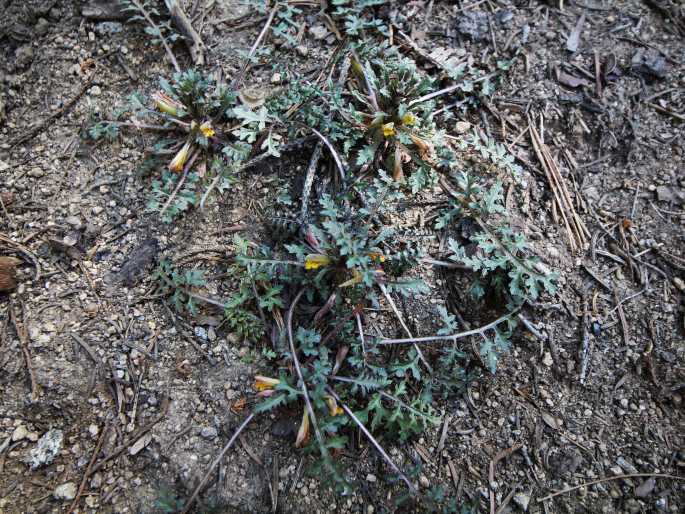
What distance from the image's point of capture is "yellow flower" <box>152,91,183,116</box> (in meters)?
2.81

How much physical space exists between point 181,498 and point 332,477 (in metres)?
0.73

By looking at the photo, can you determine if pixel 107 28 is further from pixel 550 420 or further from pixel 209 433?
pixel 550 420

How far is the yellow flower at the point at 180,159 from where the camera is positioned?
110 inches

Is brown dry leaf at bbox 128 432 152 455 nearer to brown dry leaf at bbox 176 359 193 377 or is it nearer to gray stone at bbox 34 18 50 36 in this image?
brown dry leaf at bbox 176 359 193 377

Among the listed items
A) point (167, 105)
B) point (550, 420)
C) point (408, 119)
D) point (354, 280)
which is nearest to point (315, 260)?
point (354, 280)

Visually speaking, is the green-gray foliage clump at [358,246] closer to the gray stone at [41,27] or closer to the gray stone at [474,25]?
the gray stone at [474,25]

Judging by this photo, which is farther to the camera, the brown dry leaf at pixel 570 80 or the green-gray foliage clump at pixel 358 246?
the brown dry leaf at pixel 570 80

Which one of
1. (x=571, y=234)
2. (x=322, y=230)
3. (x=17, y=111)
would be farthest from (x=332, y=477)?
(x=17, y=111)

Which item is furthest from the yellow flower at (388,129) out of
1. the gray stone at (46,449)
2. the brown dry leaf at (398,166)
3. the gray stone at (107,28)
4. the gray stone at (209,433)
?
the gray stone at (46,449)

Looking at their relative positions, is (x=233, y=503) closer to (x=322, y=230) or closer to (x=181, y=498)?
(x=181, y=498)

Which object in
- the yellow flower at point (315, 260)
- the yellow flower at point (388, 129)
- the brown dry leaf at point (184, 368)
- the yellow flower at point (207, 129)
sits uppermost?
the yellow flower at point (207, 129)

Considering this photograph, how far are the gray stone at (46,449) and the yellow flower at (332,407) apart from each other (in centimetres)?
131

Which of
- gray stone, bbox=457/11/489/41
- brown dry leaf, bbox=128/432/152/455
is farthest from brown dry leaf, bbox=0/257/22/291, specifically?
gray stone, bbox=457/11/489/41

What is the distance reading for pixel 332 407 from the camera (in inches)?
91.2
